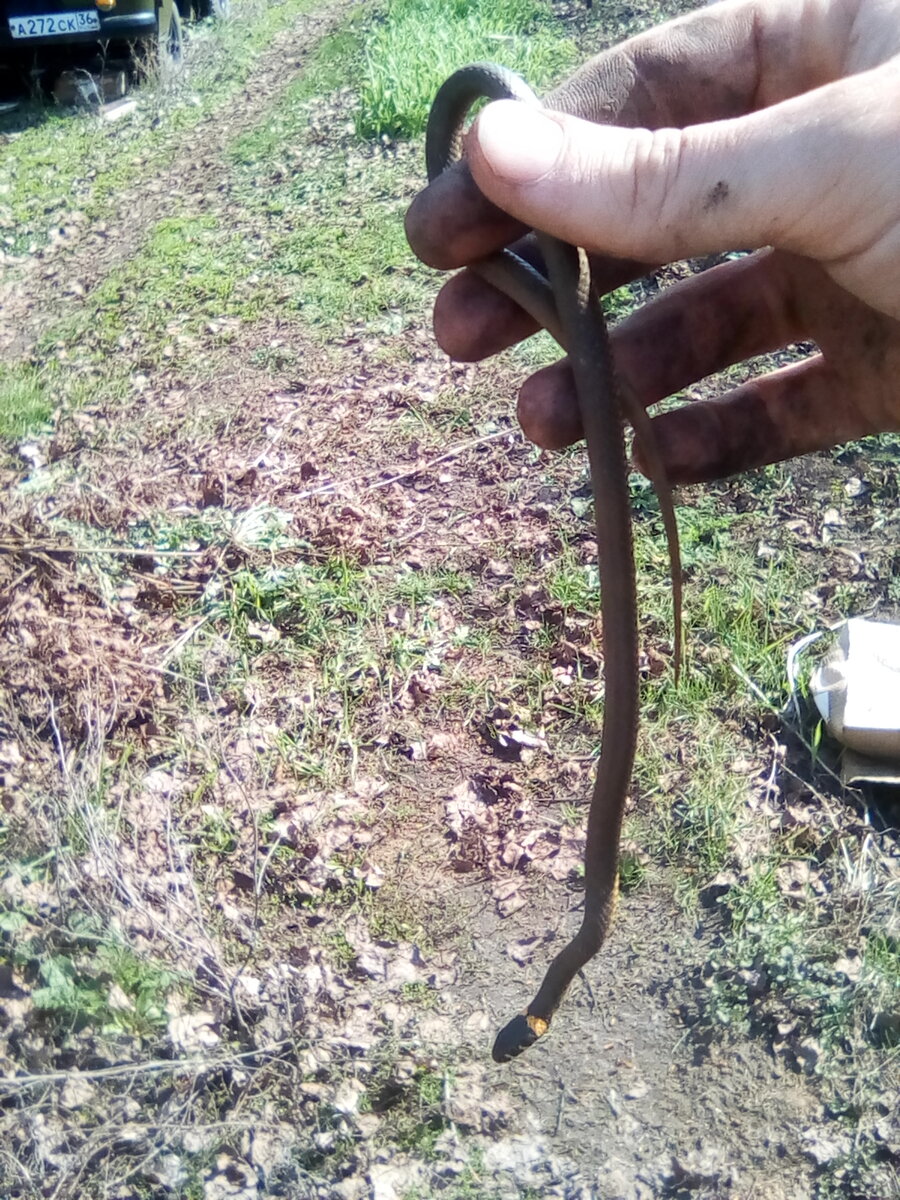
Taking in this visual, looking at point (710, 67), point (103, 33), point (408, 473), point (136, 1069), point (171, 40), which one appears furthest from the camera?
point (171, 40)

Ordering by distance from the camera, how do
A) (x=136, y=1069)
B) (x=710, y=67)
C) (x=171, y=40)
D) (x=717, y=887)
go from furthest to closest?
(x=171, y=40) < (x=717, y=887) < (x=136, y=1069) < (x=710, y=67)

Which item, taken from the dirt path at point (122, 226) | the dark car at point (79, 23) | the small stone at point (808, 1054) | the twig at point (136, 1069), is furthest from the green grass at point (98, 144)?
the small stone at point (808, 1054)

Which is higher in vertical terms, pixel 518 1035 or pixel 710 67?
pixel 710 67

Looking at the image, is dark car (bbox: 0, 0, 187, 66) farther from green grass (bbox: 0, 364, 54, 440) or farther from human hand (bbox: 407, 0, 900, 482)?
human hand (bbox: 407, 0, 900, 482)

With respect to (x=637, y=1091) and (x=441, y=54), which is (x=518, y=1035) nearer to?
(x=637, y=1091)

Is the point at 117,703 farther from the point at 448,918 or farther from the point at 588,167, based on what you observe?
the point at 588,167

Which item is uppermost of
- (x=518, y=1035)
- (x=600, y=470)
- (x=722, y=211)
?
(x=722, y=211)

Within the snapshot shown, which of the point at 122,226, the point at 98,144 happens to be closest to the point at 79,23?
the point at 98,144

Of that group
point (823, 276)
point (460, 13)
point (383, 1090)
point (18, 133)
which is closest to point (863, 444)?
point (823, 276)
